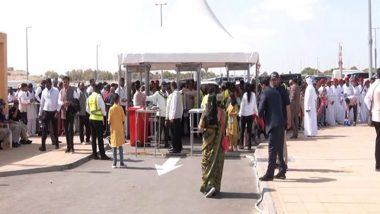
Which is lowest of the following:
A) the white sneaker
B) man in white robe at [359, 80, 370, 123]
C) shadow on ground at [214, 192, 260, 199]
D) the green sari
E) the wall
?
shadow on ground at [214, 192, 260, 199]

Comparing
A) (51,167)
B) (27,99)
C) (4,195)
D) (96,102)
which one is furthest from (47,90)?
(4,195)

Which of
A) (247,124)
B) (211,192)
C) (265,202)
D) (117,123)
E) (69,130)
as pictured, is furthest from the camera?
(247,124)

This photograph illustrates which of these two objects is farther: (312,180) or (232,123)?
(232,123)

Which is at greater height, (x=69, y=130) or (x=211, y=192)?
(x=69, y=130)

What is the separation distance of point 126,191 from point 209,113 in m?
2.03

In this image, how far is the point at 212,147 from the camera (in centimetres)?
935

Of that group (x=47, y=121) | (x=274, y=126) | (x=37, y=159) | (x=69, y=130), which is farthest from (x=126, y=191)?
(x=47, y=121)

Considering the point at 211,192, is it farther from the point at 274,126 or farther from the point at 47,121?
the point at 47,121

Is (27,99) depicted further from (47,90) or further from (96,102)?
(96,102)

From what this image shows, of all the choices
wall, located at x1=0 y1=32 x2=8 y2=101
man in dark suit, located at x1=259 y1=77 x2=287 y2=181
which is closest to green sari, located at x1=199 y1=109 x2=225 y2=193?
man in dark suit, located at x1=259 y1=77 x2=287 y2=181

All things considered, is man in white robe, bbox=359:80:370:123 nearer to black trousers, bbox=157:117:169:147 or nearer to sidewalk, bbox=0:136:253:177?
sidewalk, bbox=0:136:253:177

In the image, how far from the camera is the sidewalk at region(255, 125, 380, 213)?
7.68m

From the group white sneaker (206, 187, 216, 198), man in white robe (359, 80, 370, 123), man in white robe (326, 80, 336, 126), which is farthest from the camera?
man in white robe (359, 80, 370, 123)

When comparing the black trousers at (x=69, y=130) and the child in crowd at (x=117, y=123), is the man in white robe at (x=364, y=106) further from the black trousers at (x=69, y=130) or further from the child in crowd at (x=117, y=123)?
the child in crowd at (x=117, y=123)
